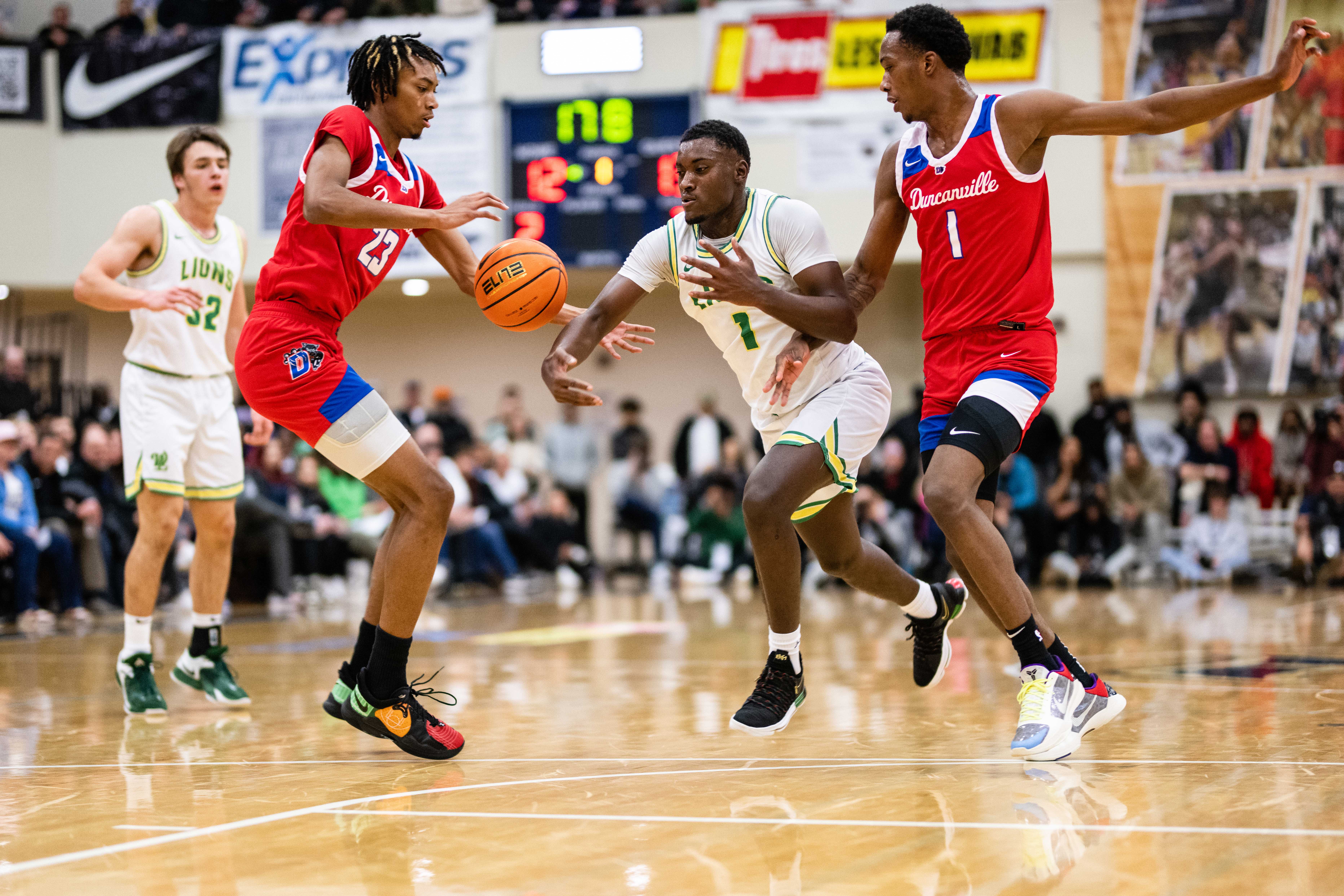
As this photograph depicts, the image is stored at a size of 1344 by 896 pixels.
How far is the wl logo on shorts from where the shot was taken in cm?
430

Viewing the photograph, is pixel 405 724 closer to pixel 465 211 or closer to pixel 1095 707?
pixel 465 211

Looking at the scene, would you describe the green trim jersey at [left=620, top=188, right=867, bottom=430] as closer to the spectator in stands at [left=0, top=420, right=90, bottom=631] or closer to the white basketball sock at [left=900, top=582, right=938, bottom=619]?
the white basketball sock at [left=900, top=582, right=938, bottom=619]

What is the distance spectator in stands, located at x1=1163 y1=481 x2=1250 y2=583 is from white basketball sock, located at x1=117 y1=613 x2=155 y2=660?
10.2m

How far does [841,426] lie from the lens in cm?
452

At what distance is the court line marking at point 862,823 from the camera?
10.1 ft

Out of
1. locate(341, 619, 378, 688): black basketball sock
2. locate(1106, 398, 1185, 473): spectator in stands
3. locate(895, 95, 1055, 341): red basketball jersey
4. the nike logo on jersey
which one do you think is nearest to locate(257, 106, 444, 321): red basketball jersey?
locate(341, 619, 378, 688): black basketball sock

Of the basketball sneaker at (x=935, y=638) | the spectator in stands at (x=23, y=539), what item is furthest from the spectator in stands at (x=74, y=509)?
the basketball sneaker at (x=935, y=638)

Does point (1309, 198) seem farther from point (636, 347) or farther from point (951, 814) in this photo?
point (951, 814)

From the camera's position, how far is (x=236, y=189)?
50.9 feet

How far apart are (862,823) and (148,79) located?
1491cm

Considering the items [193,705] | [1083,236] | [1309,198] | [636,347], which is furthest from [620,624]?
[1309,198]

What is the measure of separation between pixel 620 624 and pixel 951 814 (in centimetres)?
632

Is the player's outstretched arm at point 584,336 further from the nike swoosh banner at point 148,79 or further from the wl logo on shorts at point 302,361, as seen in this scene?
the nike swoosh banner at point 148,79

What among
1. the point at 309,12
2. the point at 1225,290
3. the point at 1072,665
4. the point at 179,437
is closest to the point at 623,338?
the point at 1072,665
